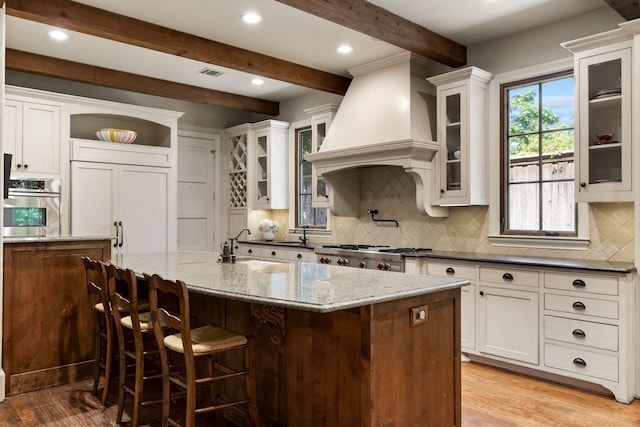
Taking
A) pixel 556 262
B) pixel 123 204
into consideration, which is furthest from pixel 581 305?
pixel 123 204

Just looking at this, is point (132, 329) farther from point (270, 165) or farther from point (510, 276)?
point (270, 165)

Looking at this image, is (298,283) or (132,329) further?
(132,329)

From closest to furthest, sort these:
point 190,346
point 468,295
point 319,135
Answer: point 190,346 < point 468,295 < point 319,135

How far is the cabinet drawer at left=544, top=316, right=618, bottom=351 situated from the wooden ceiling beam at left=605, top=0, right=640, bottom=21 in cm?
223

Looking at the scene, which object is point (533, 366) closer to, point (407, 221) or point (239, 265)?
point (407, 221)

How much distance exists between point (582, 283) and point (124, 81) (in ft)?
16.4

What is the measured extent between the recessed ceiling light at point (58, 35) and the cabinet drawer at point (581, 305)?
15.3ft

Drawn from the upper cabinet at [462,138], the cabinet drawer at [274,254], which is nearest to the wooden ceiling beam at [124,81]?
A: the cabinet drawer at [274,254]

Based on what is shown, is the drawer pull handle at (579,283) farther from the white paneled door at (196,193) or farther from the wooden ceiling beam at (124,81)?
the white paneled door at (196,193)

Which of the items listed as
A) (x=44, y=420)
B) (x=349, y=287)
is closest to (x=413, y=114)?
(x=349, y=287)

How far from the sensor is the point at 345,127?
5.23 m

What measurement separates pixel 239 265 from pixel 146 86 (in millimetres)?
3353

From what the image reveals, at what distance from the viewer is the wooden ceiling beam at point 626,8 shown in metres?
3.37

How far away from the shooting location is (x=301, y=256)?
5.70m
